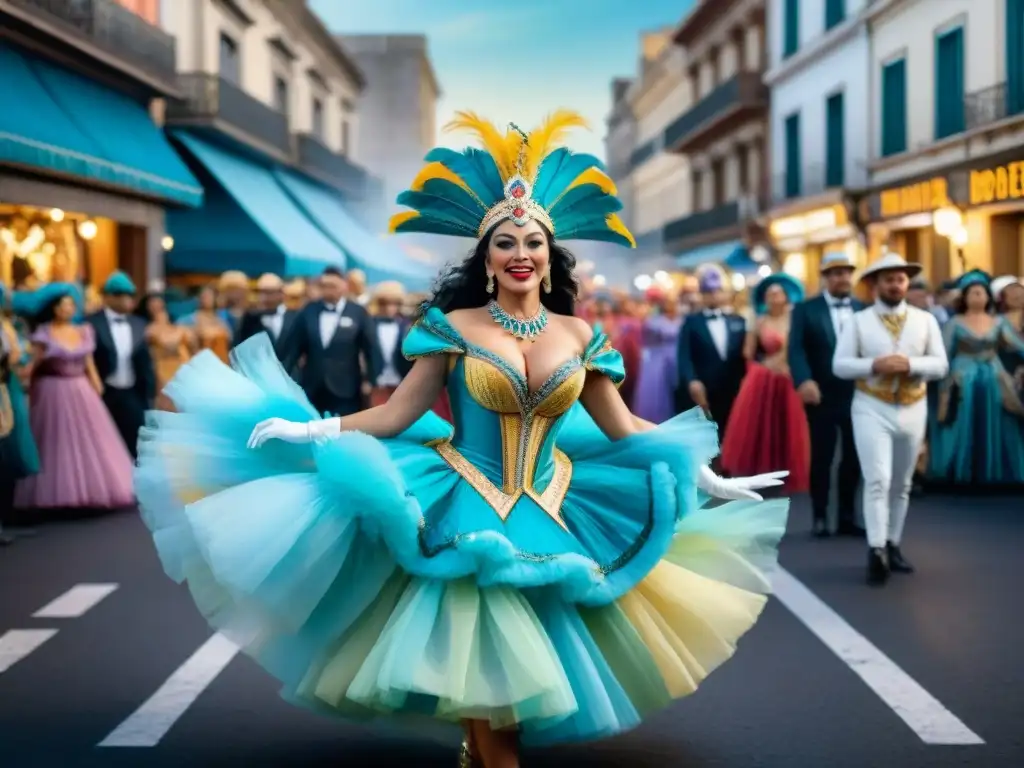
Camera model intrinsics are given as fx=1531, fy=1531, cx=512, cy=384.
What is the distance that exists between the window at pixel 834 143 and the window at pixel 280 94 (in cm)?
1318

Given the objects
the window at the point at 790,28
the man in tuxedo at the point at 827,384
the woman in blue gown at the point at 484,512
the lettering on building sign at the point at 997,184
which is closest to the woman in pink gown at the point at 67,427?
the man in tuxedo at the point at 827,384

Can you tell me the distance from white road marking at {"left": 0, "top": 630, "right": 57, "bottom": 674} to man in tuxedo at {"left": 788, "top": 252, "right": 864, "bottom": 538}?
5.57 m

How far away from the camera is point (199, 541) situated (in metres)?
4.72

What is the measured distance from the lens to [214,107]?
2733cm

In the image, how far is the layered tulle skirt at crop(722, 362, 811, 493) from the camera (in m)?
13.0

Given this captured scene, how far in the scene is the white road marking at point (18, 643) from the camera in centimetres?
694

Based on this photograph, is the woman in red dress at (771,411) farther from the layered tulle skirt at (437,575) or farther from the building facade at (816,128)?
the building facade at (816,128)

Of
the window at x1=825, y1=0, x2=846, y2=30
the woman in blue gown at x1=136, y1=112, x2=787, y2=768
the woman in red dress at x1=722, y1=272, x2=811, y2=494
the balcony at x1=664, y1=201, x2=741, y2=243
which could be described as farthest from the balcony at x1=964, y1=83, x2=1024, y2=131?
the balcony at x1=664, y1=201, x2=741, y2=243

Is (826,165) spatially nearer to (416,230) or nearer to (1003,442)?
(1003,442)

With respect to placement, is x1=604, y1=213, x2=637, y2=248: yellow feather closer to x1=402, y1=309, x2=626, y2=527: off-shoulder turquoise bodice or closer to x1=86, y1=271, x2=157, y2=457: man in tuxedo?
x1=402, y1=309, x2=626, y2=527: off-shoulder turquoise bodice

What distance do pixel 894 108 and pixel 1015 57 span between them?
23.1 ft

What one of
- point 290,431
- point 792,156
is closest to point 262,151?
point 792,156

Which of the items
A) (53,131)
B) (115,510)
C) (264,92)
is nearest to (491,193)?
(115,510)

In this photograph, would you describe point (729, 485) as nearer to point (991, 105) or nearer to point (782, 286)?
point (782, 286)
